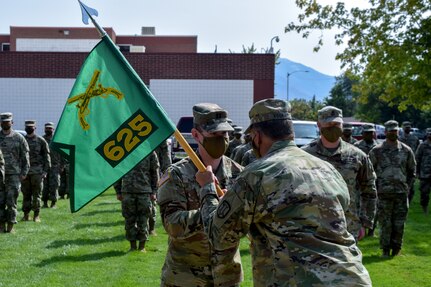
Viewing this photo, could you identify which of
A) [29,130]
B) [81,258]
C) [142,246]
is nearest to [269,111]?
[81,258]

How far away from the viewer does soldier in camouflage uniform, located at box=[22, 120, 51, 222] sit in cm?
1666

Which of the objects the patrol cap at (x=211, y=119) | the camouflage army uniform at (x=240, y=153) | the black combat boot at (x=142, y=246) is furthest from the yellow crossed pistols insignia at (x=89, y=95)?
the camouflage army uniform at (x=240, y=153)

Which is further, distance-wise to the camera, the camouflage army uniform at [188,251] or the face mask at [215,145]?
the face mask at [215,145]

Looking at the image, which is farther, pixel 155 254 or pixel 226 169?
pixel 155 254

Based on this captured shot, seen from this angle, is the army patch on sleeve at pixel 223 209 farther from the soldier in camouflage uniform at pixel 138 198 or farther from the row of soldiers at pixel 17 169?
the row of soldiers at pixel 17 169

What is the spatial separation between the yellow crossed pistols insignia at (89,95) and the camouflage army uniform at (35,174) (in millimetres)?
11856

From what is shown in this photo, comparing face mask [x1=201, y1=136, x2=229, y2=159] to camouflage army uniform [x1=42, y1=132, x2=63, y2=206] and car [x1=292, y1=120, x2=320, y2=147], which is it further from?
car [x1=292, y1=120, x2=320, y2=147]

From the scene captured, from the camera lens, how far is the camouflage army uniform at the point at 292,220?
3.81 meters

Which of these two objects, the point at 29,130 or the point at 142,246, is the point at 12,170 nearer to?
the point at 29,130

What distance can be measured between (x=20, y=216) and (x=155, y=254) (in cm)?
666

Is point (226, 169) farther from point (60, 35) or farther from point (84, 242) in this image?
point (60, 35)

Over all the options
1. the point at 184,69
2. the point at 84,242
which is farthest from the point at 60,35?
the point at 84,242

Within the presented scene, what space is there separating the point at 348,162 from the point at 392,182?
3.96m

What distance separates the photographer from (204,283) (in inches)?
209
